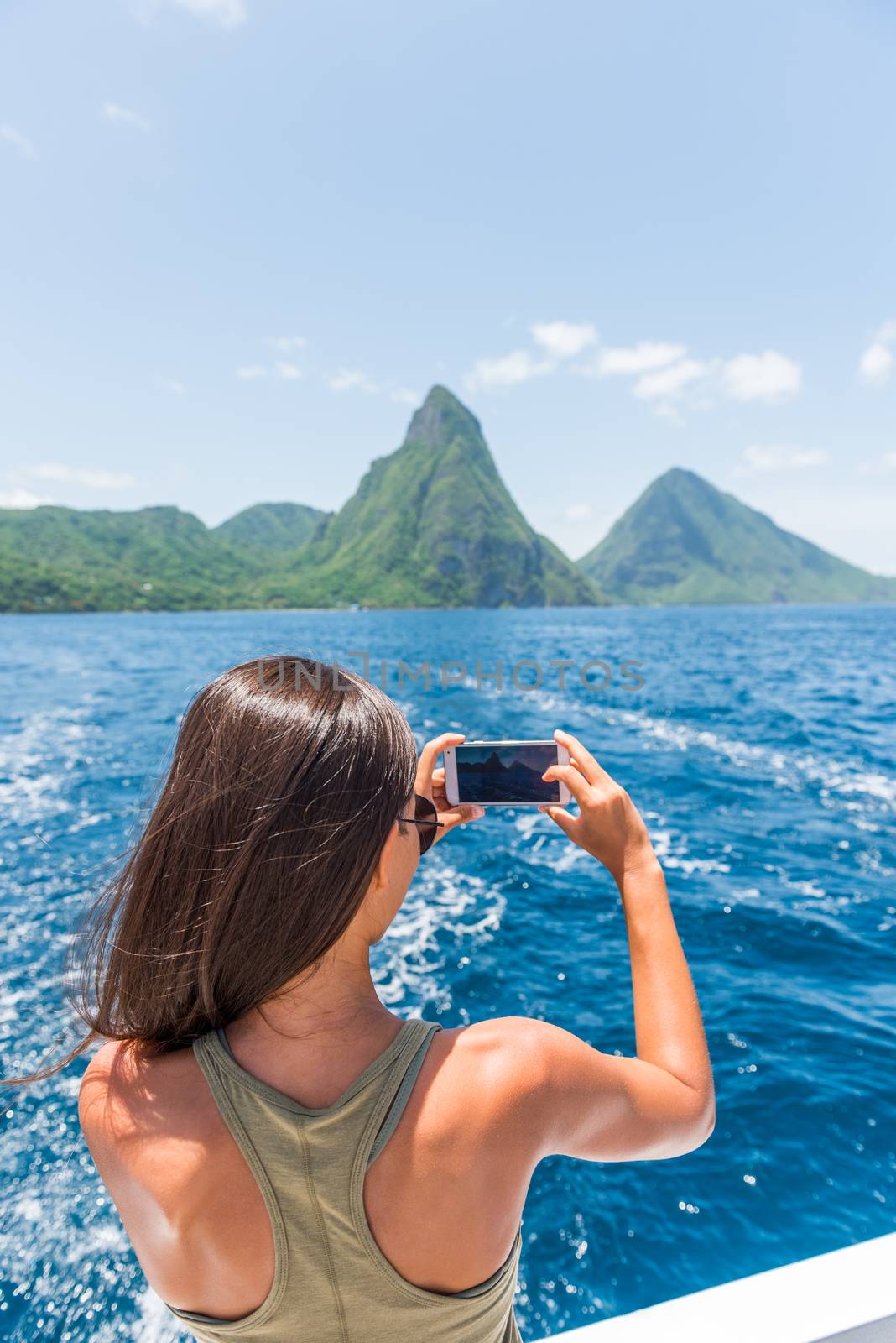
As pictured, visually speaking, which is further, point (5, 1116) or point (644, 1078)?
point (5, 1116)

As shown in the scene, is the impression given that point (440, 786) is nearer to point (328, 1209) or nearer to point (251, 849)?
point (251, 849)

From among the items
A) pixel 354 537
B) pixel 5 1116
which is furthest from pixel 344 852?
pixel 354 537

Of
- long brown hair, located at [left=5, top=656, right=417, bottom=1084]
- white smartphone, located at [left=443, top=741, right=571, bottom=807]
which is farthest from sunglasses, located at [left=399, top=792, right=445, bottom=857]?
white smartphone, located at [left=443, top=741, right=571, bottom=807]

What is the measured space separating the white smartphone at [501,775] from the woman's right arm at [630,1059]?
208 millimetres

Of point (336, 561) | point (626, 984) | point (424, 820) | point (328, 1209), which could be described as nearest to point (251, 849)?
point (424, 820)

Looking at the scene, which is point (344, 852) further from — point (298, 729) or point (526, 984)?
point (526, 984)

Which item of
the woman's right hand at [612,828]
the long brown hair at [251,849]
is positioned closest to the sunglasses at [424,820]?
the long brown hair at [251,849]

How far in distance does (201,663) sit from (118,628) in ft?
124

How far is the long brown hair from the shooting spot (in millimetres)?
935

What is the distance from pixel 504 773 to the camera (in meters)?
1.69

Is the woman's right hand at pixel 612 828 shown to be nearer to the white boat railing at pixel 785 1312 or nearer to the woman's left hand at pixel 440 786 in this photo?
the woman's left hand at pixel 440 786

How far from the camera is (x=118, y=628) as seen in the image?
62.2 metres

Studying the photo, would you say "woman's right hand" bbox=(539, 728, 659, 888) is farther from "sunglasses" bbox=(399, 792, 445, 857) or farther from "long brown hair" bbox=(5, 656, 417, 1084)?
"long brown hair" bbox=(5, 656, 417, 1084)

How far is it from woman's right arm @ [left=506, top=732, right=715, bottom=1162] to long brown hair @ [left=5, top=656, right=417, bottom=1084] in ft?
1.11
